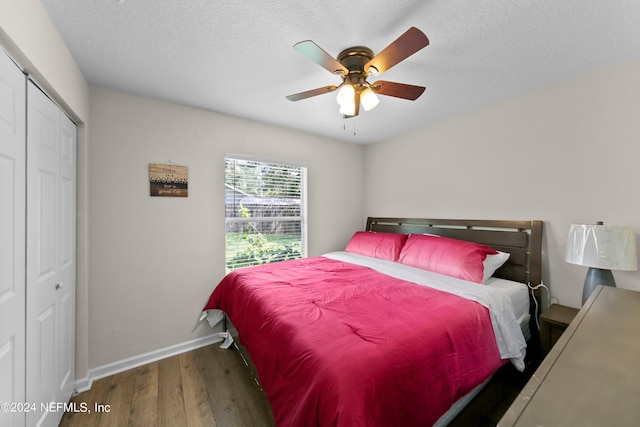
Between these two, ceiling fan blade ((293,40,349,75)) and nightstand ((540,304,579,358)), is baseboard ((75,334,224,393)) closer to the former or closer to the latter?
ceiling fan blade ((293,40,349,75))

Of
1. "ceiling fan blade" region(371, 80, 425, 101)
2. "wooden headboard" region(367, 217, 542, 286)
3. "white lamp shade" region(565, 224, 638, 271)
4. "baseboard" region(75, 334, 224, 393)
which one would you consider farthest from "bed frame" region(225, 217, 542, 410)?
"ceiling fan blade" region(371, 80, 425, 101)

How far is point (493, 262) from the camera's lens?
7.08ft

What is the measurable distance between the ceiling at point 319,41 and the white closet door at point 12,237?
599 millimetres

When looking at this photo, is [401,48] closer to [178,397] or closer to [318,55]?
[318,55]

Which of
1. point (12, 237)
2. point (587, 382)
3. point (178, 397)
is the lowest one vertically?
point (178, 397)

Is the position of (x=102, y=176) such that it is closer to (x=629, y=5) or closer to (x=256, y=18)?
(x=256, y=18)

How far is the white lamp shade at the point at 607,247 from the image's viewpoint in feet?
5.09

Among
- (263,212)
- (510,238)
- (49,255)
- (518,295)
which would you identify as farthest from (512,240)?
(49,255)

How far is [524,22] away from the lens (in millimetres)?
1372

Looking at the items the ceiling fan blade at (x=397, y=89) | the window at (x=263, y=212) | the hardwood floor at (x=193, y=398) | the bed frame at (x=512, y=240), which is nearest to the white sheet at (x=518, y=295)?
the bed frame at (x=512, y=240)

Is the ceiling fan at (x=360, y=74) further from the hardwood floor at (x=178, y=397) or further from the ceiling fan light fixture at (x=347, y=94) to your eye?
the hardwood floor at (x=178, y=397)

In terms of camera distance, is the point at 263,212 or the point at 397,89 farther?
the point at 263,212

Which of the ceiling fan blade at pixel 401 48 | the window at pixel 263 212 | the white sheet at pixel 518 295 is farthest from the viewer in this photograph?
the window at pixel 263 212

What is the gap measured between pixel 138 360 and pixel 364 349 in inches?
88.3
